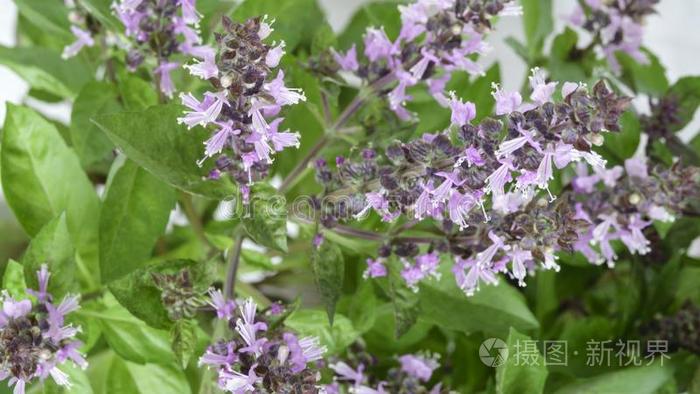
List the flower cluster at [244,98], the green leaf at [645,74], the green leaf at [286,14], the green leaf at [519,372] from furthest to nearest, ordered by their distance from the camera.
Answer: the green leaf at [645,74] < the green leaf at [286,14] < the green leaf at [519,372] < the flower cluster at [244,98]

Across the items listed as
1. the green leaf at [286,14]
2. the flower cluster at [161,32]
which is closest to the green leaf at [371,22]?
the green leaf at [286,14]

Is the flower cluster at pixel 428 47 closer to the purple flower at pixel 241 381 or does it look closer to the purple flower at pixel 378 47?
the purple flower at pixel 378 47

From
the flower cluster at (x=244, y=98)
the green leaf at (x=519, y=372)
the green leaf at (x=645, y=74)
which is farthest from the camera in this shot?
the green leaf at (x=645, y=74)

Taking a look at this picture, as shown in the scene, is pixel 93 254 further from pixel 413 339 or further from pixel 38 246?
pixel 413 339

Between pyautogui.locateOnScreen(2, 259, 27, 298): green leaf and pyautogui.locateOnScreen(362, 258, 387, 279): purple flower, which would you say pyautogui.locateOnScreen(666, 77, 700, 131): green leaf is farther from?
pyautogui.locateOnScreen(2, 259, 27, 298): green leaf

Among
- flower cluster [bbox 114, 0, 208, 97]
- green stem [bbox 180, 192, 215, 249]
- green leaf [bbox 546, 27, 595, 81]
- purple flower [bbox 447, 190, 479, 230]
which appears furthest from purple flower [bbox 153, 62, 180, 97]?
green leaf [bbox 546, 27, 595, 81]
